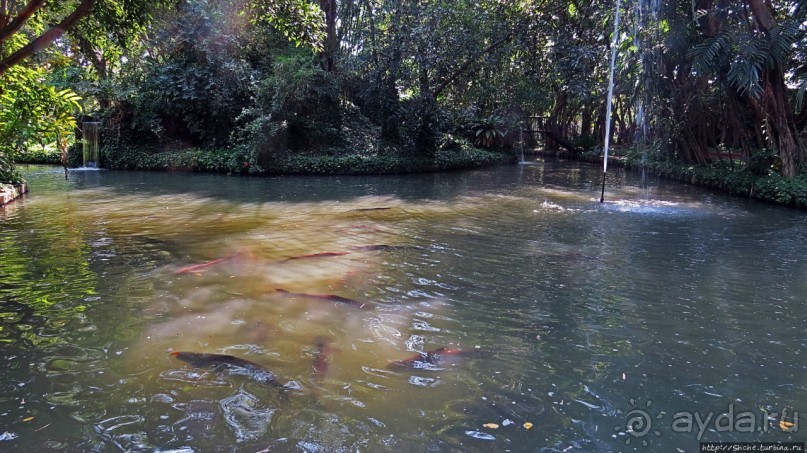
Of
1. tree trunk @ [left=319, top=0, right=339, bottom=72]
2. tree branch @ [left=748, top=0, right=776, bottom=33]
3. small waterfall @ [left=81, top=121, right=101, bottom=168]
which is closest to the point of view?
tree branch @ [left=748, top=0, right=776, bottom=33]

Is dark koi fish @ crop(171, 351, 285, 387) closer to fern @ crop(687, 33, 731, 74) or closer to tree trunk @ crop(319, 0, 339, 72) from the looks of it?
fern @ crop(687, 33, 731, 74)

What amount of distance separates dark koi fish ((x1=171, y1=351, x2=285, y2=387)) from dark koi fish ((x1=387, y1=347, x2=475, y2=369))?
0.86 meters

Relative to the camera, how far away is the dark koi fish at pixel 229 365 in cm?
338

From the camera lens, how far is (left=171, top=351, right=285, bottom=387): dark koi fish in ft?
11.1

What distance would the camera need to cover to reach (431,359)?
3.68 m

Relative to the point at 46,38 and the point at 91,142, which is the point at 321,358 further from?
the point at 91,142

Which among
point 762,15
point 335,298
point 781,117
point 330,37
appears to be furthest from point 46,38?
point 330,37

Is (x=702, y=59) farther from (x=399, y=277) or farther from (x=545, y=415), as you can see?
(x=545, y=415)

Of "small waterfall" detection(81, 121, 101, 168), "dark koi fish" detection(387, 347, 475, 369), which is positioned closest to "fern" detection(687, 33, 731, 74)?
"dark koi fish" detection(387, 347, 475, 369)

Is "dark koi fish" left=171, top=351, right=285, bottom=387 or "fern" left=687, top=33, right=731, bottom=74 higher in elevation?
"fern" left=687, top=33, right=731, bottom=74

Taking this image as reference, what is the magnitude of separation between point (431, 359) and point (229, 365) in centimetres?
145

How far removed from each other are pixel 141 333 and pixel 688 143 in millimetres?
17332

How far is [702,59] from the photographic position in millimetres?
11555

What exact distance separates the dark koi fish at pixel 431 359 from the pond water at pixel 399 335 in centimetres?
2
